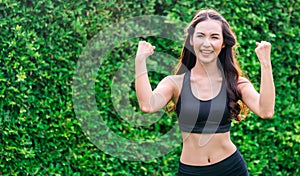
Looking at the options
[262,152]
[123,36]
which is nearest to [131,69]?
[123,36]

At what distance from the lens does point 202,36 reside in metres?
3.36

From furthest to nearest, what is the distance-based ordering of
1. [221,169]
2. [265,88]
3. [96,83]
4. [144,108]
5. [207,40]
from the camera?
[96,83]
[221,169]
[207,40]
[144,108]
[265,88]

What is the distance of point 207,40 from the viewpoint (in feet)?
10.9

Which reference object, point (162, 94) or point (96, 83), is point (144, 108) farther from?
point (96, 83)

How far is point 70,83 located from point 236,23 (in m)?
1.62

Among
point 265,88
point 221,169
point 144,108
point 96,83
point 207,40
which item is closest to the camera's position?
point 265,88

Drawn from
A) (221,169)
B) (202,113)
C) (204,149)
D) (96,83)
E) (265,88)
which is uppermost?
(96,83)

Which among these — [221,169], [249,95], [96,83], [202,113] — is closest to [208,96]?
[202,113]

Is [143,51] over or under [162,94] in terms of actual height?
over

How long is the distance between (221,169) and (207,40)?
791mm

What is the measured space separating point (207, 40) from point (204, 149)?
67 cm

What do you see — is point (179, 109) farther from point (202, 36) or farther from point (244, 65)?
point (244, 65)

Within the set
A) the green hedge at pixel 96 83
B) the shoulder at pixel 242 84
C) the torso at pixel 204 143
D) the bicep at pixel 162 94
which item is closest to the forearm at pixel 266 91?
the shoulder at pixel 242 84

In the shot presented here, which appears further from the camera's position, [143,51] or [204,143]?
[204,143]
